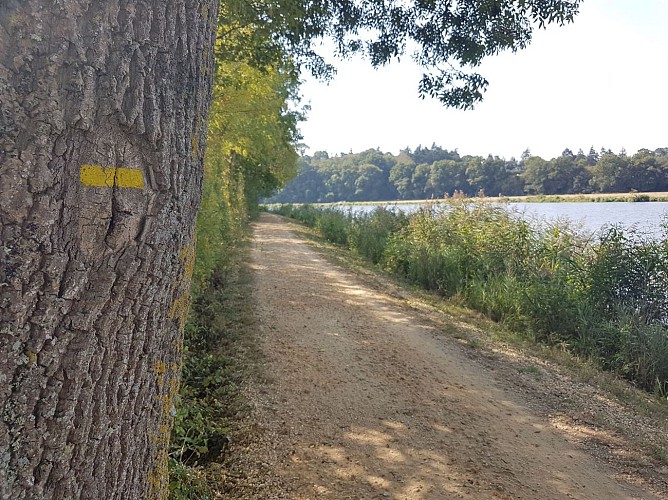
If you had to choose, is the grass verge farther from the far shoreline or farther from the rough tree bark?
the far shoreline

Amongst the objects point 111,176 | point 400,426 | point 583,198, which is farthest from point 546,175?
point 111,176

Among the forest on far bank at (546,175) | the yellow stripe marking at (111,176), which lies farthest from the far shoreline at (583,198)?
the yellow stripe marking at (111,176)

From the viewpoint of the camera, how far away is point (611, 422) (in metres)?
4.41

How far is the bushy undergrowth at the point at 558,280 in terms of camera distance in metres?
6.21

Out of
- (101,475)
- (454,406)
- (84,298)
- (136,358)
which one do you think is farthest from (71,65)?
(454,406)

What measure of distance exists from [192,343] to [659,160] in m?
15.0

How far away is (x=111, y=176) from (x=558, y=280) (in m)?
7.95

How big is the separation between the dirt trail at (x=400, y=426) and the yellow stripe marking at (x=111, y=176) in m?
2.46

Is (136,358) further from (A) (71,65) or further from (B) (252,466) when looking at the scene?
(B) (252,466)

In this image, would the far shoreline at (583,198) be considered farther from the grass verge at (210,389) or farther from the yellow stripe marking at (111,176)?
the yellow stripe marking at (111,176)

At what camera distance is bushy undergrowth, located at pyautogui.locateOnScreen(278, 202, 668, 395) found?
6215 millimetres

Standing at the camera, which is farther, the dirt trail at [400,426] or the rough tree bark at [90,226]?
the dirt trail at [400,426]

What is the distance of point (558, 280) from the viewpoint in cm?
795

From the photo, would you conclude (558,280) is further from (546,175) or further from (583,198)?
(546,175)
